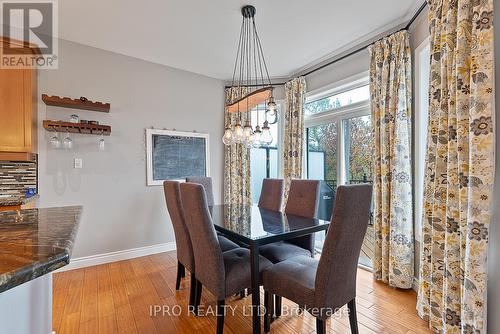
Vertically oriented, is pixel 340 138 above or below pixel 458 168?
above

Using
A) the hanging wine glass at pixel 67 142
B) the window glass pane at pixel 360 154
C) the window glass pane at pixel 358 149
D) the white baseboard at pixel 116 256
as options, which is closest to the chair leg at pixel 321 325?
the window glass pane at pixel 360 154

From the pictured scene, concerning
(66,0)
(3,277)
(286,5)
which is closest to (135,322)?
(3,277)

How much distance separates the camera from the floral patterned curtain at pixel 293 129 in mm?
3717

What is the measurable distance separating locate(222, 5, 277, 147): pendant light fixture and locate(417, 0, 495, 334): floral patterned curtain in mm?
1302

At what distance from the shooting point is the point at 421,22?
2361 mm

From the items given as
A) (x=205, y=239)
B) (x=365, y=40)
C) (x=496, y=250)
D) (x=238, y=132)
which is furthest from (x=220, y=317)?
(x=365, y=40)

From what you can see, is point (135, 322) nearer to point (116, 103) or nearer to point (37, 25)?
point (116, 103)

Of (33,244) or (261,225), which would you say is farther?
(261,225)

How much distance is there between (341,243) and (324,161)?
235cm

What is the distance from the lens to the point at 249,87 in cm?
425

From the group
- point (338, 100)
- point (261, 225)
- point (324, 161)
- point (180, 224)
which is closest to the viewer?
point (261, 225)

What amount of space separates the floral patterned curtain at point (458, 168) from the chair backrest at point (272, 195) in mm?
1453

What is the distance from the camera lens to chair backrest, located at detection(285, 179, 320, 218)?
250cm

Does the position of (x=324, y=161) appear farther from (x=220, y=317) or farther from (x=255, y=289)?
(x=220, y=317)
